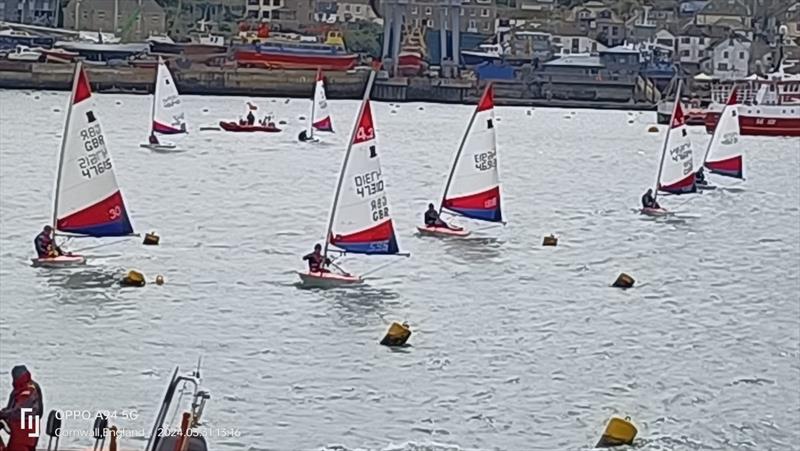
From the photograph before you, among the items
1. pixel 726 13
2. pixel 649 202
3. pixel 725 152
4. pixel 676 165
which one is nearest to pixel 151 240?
pixel 649 202

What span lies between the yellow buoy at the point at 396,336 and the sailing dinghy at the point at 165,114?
117 ft

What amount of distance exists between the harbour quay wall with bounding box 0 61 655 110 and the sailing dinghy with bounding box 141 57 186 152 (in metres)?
42.3

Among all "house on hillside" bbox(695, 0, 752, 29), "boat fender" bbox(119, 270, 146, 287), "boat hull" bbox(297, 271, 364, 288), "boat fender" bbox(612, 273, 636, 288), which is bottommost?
"boat fender" bbox(612, 273, 636, 288)

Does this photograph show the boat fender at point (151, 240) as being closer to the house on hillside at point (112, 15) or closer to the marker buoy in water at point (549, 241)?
the marker buoy in water at point (549, 241)

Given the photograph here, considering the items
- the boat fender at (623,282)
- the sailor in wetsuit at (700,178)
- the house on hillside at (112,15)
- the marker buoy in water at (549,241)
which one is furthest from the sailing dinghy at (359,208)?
the house on hillside at (112,15)

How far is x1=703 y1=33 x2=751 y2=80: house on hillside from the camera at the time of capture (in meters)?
130

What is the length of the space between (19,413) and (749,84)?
257 feet

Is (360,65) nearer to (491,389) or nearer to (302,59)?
(302,59)

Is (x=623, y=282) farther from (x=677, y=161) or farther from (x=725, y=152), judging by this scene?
(x=725, y=152)

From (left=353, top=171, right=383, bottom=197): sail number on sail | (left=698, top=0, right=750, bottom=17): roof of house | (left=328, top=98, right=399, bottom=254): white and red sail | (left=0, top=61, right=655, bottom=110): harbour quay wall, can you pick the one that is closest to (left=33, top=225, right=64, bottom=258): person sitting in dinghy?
(left=328, top=98, right=399, bottom=254): white and red sail

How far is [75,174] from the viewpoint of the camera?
1184 inches

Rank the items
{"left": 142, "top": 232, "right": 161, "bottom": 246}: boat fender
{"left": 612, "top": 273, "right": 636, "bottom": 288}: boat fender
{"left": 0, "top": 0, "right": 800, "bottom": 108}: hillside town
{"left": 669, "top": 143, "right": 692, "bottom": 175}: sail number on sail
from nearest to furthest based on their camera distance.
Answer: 1. {"left": 612, "top": 273, "right": 636, "bottom": 288}: boat fender
2. {"left": 142, "top": 232, "right": 161, "bottom": 246}: boat fender
3. {"left": 669, "top": 143, "right": 692, "bottom": 175}: sail number on sail
4. {"left": 0, "top": 0, "right": 800, "bottom": 108}: hillside town

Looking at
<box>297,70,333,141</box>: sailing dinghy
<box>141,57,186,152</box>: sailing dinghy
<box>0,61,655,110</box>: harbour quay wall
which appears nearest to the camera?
<box>141,57,186,152</box>: sailing dinghy

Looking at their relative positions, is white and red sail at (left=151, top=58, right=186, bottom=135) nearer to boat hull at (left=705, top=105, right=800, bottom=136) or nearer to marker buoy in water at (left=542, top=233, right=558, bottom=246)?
marker buoy in water at (left=542, top=233, right=558, bottom=246)
